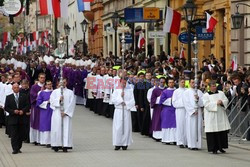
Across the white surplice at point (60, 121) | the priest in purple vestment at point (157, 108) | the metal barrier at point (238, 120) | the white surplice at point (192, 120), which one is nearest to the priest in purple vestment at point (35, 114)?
the white surplice at point (60, 121)

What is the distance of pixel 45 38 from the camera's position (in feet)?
254

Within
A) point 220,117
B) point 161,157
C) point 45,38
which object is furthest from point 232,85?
point 45,38

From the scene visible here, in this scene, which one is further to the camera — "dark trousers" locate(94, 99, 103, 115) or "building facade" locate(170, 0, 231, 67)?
"building facade" locate(170, 0, 231, 67)

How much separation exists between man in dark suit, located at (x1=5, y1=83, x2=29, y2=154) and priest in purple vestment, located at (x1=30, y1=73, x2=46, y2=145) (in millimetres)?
1994

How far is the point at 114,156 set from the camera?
2041cm

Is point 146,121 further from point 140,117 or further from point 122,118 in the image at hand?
point 122,118

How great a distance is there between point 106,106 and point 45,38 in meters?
43.6

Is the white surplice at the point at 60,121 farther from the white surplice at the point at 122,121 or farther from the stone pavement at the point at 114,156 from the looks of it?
the white surplice at the point at 122,121

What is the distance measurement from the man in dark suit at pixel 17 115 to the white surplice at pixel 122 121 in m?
2.29

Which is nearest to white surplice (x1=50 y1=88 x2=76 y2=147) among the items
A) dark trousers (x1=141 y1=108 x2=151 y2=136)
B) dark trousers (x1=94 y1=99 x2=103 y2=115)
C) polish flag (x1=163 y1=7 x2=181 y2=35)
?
dark trousers (x1=141 y1=108 x2=151 y2=136)

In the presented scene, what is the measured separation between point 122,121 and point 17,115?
2674mm

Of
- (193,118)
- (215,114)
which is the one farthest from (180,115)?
(215,114)

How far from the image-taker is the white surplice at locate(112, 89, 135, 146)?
2216cm

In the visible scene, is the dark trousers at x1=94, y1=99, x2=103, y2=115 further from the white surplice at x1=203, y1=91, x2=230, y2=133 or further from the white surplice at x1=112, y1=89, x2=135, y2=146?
the white surplice at x1=203, y1=91, x2=230, y2=133
